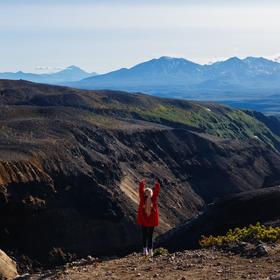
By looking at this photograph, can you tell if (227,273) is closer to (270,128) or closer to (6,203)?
(6,203)

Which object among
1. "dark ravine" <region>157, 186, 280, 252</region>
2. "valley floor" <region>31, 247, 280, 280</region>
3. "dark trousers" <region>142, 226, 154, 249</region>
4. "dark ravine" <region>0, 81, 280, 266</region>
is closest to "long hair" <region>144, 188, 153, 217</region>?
"dark trousers" <region>142, 226, 154, 249</region>

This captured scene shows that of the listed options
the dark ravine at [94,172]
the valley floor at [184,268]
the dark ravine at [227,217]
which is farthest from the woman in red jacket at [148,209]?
the dark ravine at [94,172]

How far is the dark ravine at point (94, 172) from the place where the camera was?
42594mm

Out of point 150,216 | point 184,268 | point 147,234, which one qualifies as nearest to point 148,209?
point 150,216

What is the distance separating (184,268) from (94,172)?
40.4m

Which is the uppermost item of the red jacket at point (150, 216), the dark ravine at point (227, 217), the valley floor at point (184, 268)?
the red jacket at point (150, 216)

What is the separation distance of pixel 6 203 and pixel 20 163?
165 inches

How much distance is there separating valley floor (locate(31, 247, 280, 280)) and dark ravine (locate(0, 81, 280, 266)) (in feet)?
87.3

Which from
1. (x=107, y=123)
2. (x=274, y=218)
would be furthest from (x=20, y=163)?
(x=107, y=123)

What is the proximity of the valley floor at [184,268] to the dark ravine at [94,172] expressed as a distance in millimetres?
26615

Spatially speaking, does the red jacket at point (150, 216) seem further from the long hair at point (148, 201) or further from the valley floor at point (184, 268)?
the valley floor at point (184, 268)

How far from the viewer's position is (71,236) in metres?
43.1

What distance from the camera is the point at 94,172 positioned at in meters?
53.0

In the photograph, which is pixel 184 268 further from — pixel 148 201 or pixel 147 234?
pixel 147 234
